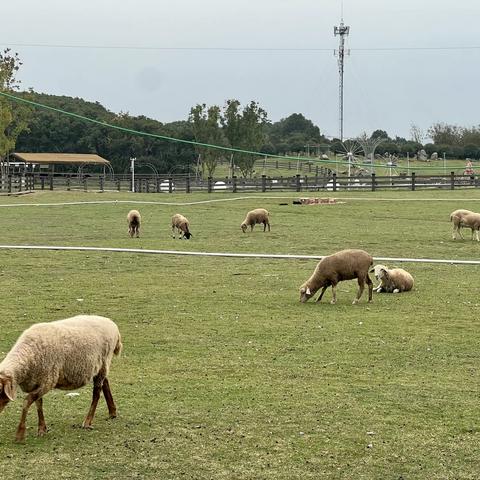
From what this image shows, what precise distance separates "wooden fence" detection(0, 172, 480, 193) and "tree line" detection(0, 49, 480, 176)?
9.58 m

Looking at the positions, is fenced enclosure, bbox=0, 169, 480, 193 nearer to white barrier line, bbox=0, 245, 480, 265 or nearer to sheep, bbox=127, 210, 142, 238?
sheep, bbox=127, 210, 142, 238

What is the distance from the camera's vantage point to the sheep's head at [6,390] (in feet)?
24.1

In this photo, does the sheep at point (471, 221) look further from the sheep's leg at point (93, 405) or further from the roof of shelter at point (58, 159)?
the roof of shelter at point (58, 159)

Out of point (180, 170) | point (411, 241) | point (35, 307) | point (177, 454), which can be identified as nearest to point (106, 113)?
point (180, 170)

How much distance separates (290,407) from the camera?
9.00 meters

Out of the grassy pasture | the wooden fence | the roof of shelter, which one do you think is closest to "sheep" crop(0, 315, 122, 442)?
the grassy pasture

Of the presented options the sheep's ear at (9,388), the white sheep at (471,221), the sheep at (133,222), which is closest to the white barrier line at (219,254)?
the sheep at (133,222)

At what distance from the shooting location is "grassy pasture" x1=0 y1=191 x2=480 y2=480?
7.50m

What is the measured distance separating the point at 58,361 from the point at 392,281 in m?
10.2

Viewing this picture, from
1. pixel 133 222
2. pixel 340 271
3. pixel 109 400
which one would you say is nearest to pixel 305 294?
pixel 340 271

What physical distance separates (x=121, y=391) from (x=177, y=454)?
7.00 feet

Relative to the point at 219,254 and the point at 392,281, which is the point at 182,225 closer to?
the point at 219,254

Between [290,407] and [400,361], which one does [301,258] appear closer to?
[400,361]

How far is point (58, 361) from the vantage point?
309 inches
